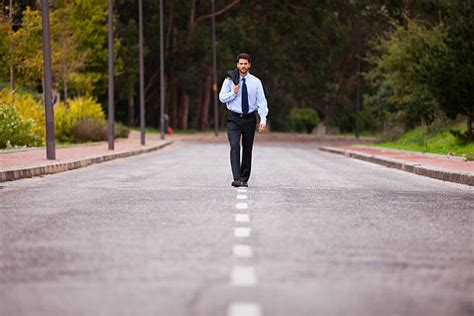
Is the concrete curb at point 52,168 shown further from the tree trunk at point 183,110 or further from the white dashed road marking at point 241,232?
the tree trunk at point 183,110

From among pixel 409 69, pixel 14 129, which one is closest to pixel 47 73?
pixel 14 129

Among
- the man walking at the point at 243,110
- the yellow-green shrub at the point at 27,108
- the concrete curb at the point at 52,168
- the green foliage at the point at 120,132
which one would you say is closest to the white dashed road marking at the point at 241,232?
the man walking at the point at 243,110

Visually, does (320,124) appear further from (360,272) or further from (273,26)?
(360,272)

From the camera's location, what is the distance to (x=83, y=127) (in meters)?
44.1

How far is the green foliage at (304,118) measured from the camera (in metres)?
81.6

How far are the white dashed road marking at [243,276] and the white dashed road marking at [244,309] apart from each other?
78 cm

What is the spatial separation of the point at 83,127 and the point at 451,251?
35.7 meters

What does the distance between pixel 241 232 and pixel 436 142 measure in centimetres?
2658

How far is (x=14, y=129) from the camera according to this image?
33.1 m

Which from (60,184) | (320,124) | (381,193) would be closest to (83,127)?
(60,184)

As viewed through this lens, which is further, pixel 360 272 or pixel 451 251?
pixel 451 251

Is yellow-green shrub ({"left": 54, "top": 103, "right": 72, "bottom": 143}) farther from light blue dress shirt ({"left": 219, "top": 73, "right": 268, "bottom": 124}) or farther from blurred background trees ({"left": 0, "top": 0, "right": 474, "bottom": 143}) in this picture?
light blue dress shirt ({"left": 219, "top": 73, "right": 268, "bottom": 124})

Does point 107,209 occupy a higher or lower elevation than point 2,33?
lower

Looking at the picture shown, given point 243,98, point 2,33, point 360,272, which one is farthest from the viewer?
point 2,33
